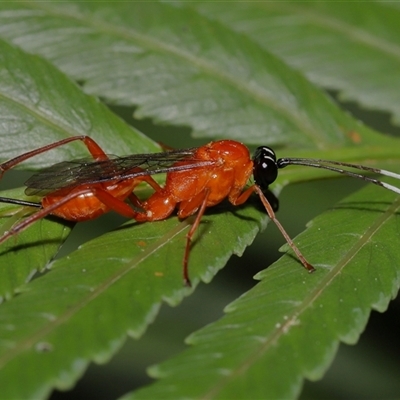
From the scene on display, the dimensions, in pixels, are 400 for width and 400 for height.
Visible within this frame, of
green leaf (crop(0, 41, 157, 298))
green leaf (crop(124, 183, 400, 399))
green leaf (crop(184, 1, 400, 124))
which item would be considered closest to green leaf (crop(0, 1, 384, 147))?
green leaf (crop(0, 41, 157, 298))

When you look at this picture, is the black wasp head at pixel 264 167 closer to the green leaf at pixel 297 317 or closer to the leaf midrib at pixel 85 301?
the green leaf at pixel 297 317

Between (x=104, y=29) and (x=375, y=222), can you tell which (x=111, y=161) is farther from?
(x=375, y=222)

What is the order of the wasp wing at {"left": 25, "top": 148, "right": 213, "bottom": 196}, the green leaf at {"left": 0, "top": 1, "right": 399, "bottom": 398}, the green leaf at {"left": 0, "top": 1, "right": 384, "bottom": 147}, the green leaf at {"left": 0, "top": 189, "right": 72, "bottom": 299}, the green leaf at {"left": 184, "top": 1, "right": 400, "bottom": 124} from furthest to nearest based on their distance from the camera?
the green leaf at {"left": 184, "top": 1, "right": 400, "bottom": 124}
the green leaf at {"left": 0, "top": 1, "right": 384, "bottom": 147}
the wasp wing at {"left": 25, "top": 148, "right": 213, "bottom": 196}
the green leaf at {"left": 0, "top": 189, "right": 72, "bottom": 299}
the green leaf at {"left": 0, "top": 1, "right": 399, "bottom": 398}

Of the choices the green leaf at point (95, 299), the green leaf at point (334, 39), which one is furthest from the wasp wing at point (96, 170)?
the green leaf at point (334, 39)

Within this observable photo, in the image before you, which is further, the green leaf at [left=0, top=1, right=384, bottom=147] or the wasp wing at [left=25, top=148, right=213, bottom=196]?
the green leaf at [left=0, top=1, right=384, bottom=147]

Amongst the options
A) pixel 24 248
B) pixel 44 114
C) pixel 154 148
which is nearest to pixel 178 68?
pixel 154 148

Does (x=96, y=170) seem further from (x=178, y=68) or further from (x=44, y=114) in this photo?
(x=178, y=68)

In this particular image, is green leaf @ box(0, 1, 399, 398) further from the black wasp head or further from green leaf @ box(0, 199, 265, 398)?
the black wasp head
